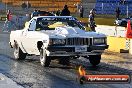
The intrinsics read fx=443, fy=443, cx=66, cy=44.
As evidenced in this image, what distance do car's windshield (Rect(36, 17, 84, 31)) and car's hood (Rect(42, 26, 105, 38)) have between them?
45 centimetres

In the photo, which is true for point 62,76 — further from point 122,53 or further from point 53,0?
point 53,0

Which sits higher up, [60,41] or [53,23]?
[53,23]

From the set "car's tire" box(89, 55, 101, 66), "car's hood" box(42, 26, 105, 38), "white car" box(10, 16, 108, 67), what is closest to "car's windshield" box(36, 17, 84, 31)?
"white car" box(10, 16, 108, 67)

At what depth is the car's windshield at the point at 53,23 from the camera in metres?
13.9

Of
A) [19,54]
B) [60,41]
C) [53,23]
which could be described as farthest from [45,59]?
[19,54]

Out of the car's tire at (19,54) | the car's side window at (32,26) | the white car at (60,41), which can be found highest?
the car's side window at (32,26)

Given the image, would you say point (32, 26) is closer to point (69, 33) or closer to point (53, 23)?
point (53, 23)

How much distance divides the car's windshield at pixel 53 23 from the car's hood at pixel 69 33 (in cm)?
45

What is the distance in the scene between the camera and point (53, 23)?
46.1ft

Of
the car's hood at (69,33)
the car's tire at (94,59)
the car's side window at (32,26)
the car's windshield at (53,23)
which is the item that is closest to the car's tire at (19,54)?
the car's side window at (32,26)

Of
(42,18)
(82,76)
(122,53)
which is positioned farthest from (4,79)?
(122,53)

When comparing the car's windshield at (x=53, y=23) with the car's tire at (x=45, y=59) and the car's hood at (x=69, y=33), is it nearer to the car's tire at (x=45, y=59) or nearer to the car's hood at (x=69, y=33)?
the car's hood at (x=69, y=33)

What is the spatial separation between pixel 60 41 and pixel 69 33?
1.55ft

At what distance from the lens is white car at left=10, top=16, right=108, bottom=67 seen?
12.5 metres
